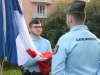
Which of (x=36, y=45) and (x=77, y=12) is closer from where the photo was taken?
(x=77, y=12)

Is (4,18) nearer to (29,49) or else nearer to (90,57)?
(29,49)

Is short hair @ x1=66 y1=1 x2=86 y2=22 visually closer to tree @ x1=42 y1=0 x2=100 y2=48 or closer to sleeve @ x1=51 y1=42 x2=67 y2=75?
sleeve @ x1=51 y1=42 x2=67 y2=75

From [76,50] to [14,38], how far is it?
1.45 meters

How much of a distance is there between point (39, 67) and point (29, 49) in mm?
326

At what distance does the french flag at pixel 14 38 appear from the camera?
3.25 m

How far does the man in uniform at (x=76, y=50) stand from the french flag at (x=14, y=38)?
1301 millimetres

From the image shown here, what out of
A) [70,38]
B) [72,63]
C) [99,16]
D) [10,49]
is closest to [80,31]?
[70,38]

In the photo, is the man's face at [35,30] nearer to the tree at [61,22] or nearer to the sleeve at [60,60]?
the sleeve at [60,60]

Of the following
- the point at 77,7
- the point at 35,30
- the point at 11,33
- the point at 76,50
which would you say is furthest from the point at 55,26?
the point at 76,50

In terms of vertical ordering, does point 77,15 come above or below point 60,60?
above

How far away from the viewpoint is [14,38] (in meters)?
3.32

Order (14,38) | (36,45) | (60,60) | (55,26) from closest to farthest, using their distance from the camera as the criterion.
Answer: (60,60)
(14,38)
(36,45)
(55,26)

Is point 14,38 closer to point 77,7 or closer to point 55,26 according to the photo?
point 77,7

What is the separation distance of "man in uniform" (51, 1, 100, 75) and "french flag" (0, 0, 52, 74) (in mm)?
1301
